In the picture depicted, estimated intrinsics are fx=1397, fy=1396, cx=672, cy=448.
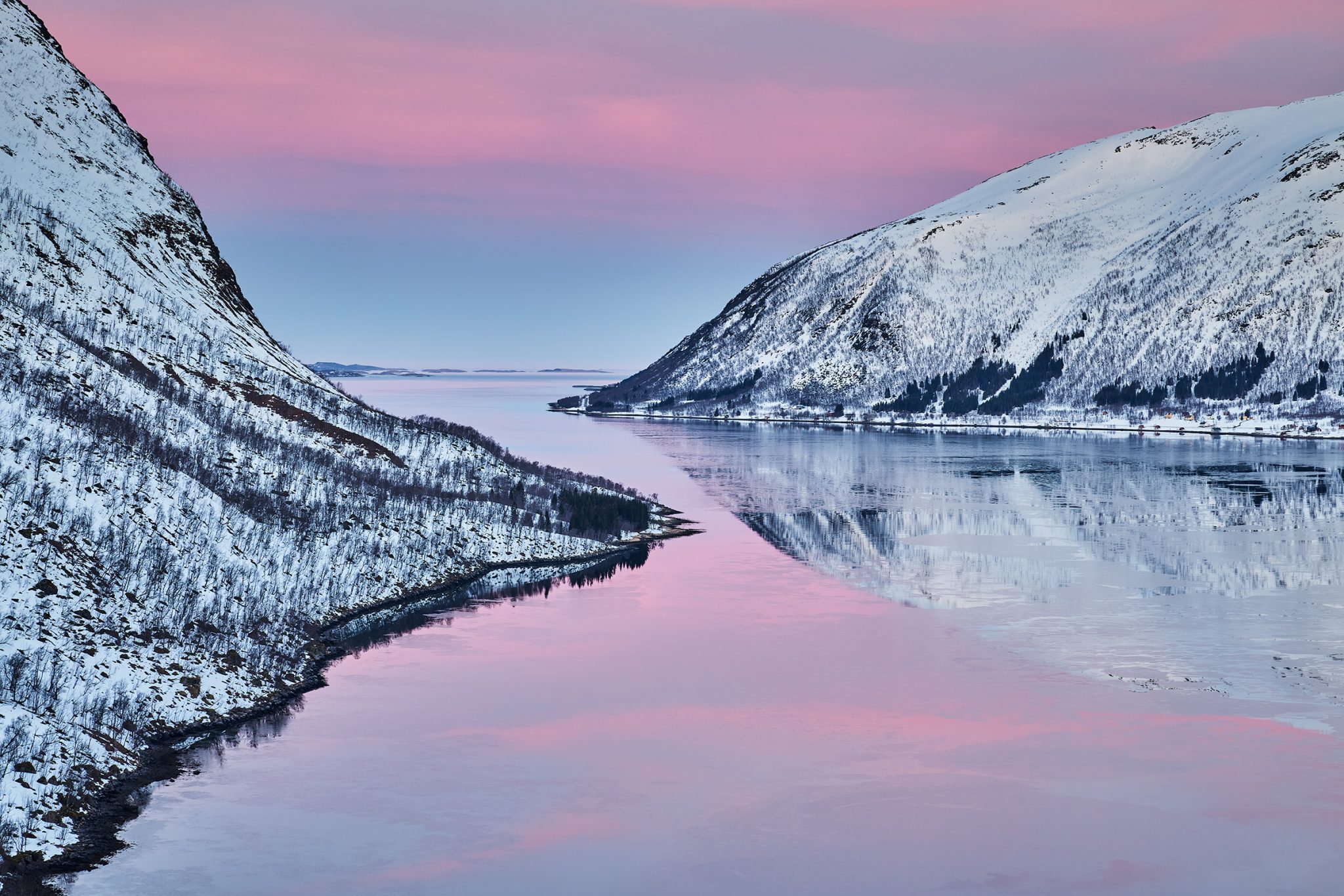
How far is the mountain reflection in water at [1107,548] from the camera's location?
121ft

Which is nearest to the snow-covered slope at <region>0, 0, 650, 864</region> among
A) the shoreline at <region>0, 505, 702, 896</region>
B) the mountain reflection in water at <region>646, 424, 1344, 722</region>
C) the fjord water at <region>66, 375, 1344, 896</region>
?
the shoreline at <region>0, 505, 702, 896</region>

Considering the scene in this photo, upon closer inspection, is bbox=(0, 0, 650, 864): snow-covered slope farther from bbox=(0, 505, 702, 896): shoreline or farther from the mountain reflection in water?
the mountain reflection in water

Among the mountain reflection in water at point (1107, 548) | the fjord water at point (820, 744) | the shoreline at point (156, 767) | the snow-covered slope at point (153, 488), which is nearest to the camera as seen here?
the shoreline at point (156, 767)

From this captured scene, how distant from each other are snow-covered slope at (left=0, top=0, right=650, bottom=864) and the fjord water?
2312mm

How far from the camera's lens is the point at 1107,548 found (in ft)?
190

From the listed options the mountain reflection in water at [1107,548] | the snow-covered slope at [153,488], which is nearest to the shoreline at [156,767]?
the snow-covered slope at [153,488]

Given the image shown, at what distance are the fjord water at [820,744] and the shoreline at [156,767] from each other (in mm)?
473

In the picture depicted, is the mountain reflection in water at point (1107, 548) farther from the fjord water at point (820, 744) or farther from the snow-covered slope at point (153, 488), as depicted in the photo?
the snow-covered slope at point (153, 488)

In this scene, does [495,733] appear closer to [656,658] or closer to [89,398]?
[656,658]

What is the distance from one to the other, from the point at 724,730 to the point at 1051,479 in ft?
229

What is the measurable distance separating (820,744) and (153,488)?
2074 centimetres

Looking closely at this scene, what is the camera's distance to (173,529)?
37562mm

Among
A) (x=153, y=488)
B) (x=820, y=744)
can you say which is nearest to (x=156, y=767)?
(x=820, y=744)

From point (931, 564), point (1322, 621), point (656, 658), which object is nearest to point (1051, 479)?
point (931, 564)
